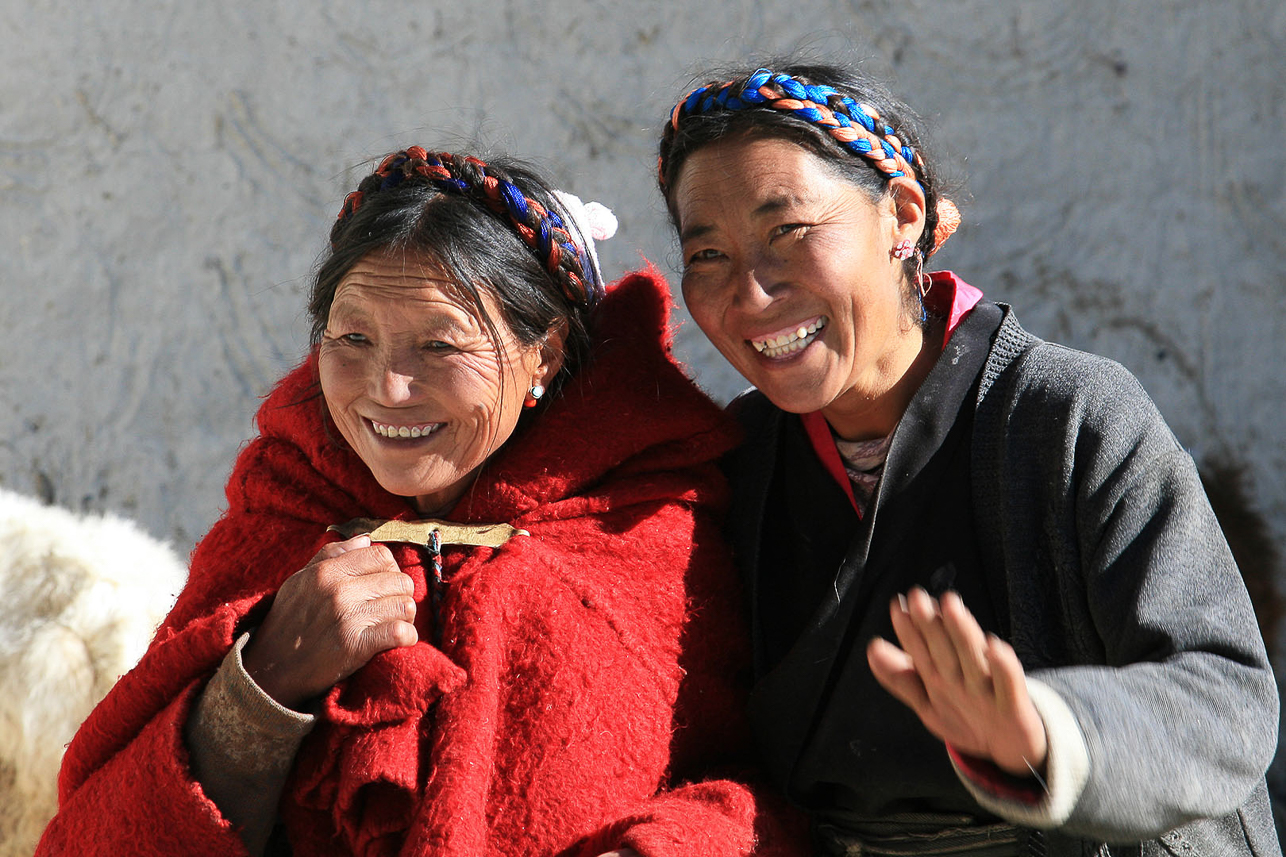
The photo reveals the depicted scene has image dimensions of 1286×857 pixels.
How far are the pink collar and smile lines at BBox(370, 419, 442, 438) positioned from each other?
0.72m

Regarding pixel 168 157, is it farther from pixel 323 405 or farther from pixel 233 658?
pixel 233 658

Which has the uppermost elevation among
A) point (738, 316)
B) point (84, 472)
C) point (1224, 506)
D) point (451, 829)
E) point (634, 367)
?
point (738, 316)

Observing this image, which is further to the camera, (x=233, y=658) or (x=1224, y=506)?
(x=1224, y=506)

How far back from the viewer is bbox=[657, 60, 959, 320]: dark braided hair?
192 cm

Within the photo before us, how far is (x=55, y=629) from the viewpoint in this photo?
247 cm

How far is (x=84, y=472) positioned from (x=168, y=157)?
3.85 feet

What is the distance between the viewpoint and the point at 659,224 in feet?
12.4

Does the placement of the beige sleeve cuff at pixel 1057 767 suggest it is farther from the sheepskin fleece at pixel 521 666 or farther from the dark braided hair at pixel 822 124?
the dark braided hair at pixel 822 124

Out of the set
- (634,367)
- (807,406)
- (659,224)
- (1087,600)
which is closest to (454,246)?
(634,367)

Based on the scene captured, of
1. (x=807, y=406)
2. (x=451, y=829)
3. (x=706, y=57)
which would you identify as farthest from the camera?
(x=706, y=57)

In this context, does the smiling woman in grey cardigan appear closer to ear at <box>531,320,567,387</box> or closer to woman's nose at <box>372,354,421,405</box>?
ear at <box>531,320,567,387</box>

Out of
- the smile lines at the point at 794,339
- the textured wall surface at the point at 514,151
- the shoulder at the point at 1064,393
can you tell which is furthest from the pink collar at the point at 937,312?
the textured wall surface at the point at 514,151

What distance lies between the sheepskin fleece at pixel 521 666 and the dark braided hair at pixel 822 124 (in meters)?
0.39

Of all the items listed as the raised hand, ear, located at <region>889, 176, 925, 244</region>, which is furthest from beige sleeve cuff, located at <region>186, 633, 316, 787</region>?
ear, located at <region>889, 176, 925, 244</region>
